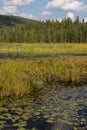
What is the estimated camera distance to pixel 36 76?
22.9 m

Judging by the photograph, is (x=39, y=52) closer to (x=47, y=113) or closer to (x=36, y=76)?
(x=36, y=76)

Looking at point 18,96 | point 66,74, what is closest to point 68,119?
point 18,96

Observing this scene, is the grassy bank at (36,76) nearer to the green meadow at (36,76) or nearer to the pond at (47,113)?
the green meadow at (36,76)

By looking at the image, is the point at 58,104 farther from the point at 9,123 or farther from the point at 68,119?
the point at 9,123

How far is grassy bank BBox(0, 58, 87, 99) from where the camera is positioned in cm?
1961

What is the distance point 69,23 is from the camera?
6191 inches

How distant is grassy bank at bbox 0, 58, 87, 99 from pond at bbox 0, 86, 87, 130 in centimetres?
110

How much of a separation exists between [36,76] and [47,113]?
732 centimetres

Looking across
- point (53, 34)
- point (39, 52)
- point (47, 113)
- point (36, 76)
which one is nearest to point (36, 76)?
point (36, 76)

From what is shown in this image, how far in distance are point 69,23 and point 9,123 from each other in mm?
145821

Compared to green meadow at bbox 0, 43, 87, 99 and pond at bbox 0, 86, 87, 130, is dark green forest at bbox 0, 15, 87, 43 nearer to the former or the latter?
green meadow at bbox 0, 43, 87, 99

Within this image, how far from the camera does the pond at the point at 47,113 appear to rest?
1395cm

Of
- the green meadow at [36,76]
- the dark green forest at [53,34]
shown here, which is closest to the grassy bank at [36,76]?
the green meadow at [36,76]

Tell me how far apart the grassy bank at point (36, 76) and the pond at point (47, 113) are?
110 centimetres
